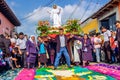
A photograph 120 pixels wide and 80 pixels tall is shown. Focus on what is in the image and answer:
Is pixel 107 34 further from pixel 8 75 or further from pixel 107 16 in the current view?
pixel 107 16

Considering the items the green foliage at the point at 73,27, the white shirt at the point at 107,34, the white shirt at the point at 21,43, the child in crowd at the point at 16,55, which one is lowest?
the child in crowd at the point at 16,55

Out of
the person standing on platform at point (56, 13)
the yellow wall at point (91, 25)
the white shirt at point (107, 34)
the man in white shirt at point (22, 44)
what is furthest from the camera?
the yellow wall at point (91, 25)

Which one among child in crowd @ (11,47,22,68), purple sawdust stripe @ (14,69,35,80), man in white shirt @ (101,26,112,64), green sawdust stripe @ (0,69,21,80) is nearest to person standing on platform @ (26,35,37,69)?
child in crowd @ (11,47,22,68)

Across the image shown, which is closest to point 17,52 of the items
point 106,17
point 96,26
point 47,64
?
point 47,64

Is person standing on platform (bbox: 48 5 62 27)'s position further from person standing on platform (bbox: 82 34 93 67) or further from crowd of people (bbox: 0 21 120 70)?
person standing on platform (bbox: 82 34 93 67)

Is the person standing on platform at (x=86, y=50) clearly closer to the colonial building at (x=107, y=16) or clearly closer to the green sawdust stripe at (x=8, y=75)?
the green sawdust stripe at (x=8, y=75)

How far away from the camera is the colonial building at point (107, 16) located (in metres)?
22.8

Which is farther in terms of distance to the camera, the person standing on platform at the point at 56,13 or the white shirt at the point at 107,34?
the person standing on platform at the point at 56,13

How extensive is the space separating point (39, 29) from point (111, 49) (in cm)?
375

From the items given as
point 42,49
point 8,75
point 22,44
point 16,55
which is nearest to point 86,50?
point 42,49

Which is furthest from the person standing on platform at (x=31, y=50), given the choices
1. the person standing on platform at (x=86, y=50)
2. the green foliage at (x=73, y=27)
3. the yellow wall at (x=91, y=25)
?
the yellow wall at (x=91, y=25)

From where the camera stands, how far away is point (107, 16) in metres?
25.4

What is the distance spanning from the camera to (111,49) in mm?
16438

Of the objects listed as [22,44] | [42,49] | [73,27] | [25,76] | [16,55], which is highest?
[73,27]
